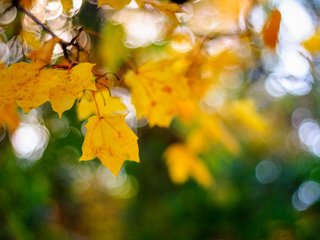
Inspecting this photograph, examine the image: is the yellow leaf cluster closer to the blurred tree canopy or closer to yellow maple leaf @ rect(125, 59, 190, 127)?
the blurred tree canopy

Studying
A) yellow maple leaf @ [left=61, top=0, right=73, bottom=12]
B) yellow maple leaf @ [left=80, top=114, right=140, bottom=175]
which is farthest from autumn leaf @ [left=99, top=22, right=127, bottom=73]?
yellow maple leaf @ [left=80, top=114, right=140, bottom=175]

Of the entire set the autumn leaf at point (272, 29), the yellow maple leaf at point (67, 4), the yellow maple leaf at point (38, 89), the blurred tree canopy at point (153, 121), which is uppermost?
the yellow maple leaf at point (67, 4)

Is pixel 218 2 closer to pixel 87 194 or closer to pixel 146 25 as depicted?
pixel 146 25

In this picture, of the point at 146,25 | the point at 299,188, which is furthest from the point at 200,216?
the point at 146,25

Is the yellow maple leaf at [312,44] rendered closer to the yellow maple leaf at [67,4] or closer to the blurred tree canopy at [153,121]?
the blurred tree canopy at [153,121]

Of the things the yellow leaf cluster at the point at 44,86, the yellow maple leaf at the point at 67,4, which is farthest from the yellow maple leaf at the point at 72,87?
the yellow maple leaf at the point at 67,4
